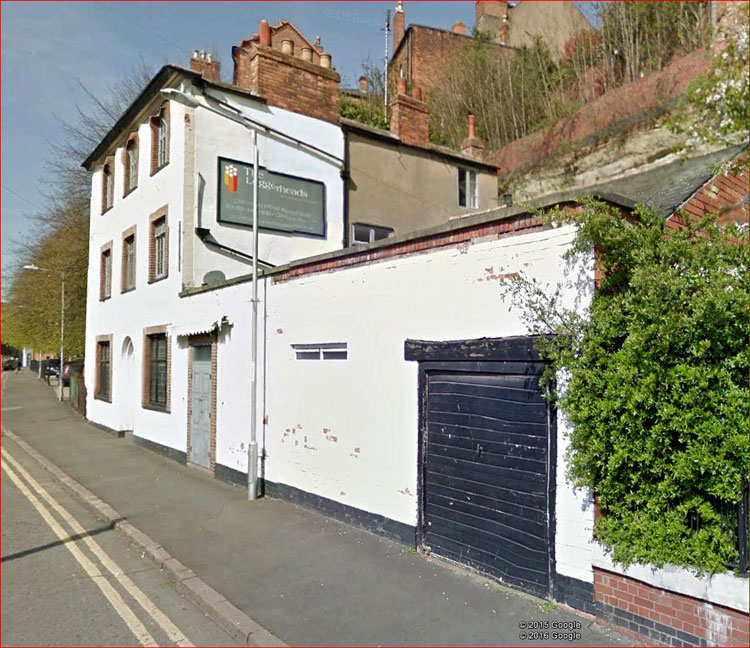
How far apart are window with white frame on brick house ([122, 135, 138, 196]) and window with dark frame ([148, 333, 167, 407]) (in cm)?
488

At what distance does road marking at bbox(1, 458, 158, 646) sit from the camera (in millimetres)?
4598

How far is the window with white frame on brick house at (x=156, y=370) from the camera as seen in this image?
45.2ft

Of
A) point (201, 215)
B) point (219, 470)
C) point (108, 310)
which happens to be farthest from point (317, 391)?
point (108, 310)

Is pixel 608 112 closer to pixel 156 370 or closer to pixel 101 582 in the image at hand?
pixel 156 370

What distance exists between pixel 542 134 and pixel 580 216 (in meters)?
17.9

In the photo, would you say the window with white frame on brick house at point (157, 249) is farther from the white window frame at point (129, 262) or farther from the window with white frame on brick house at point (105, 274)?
the window with white frame on brick house at point (105, 274)

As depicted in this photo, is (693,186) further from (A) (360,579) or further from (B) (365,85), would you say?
(B) (365,85)

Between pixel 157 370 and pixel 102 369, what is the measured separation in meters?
6.30

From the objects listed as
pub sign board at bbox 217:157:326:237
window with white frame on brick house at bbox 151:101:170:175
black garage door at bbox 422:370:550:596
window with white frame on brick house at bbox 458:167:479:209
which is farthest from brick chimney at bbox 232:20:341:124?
black garage door at bbox 422:370:550:596

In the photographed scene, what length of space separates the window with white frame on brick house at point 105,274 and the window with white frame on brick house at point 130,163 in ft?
8.47

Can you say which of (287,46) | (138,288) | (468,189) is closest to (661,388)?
(287,46)

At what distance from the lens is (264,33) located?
13344 millimetres

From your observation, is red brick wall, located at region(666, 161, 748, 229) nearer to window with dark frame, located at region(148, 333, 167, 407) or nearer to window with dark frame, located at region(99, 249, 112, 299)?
window with dark frame, located at region(148, 333, 167, 407)

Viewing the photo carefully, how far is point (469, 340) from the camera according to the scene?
5.54 meters
